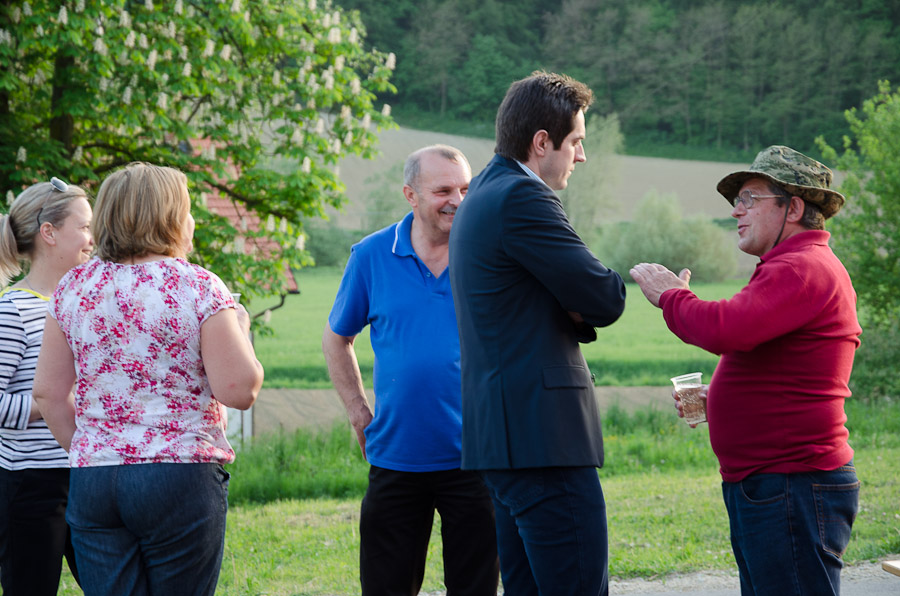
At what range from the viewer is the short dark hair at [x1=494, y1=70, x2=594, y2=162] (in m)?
2.31

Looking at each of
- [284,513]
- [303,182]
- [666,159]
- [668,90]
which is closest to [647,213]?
[666,159]

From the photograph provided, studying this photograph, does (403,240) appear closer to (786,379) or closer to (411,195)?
(411,195)

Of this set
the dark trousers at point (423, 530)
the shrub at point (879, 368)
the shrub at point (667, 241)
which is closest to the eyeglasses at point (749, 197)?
the dark trousers at point (423, 530)

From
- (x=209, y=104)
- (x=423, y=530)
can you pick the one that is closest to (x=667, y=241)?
(x=209, y=104)

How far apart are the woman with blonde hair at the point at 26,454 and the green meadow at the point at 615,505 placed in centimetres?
172

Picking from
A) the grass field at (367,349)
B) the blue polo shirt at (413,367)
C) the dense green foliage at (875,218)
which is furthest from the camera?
the grass field at (367,349)

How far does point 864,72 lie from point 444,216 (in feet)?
108

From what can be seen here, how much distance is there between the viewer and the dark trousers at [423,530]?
3.03m

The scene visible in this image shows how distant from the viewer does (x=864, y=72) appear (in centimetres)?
3130

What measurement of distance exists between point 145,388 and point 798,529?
69.4 inches

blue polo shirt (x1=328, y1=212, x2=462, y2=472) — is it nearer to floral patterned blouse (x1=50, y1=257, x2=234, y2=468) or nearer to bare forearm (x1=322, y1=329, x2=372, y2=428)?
bare forearm (x1=322, y1=329, x2=372, y2=428)

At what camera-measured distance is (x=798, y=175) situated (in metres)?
2.42

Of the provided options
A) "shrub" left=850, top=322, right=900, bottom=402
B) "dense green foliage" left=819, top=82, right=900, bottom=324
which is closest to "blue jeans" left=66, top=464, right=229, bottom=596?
"shrub" left=850, top=322, right=900, bottom=402

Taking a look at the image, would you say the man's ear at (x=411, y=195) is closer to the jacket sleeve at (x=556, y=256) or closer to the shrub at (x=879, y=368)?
the jacket sleeve at (x=556, y=256)
